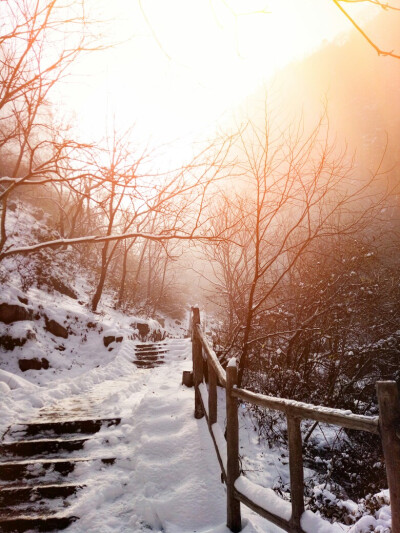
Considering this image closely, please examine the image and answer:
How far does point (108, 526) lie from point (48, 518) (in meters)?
0.58

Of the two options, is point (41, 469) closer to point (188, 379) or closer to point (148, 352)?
point (188, 379)

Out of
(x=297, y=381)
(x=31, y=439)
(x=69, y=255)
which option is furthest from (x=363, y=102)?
(x=31, y=439)

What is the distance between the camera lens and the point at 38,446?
4387 millimetres

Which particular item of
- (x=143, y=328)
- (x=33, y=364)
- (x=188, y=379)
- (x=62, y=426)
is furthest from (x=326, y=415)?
(x=143, y=328)

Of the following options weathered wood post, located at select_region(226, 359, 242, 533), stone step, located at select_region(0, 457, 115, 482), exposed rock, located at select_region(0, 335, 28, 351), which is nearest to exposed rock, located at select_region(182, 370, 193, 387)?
stone step, located at select_region(0, 457, 115, 482)

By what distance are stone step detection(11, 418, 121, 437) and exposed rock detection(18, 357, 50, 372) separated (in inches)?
127

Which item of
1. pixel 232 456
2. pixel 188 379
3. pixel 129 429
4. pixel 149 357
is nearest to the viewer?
pixel 232 456

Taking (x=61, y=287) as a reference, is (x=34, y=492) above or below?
below

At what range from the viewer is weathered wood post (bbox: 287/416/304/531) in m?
2.08

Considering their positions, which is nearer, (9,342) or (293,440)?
(293,440)

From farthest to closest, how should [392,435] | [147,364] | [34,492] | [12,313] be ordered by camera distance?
[147,364], [12,313], [34,492], [392,435]

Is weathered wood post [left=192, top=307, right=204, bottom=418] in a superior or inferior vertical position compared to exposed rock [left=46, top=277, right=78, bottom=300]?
inferior

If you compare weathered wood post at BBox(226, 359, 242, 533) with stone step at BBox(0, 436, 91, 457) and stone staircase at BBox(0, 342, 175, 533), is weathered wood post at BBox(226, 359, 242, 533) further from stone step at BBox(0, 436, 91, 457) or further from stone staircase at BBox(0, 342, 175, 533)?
stone step at BBox(0, 436, 91, 457)

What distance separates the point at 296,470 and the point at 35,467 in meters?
3.33
